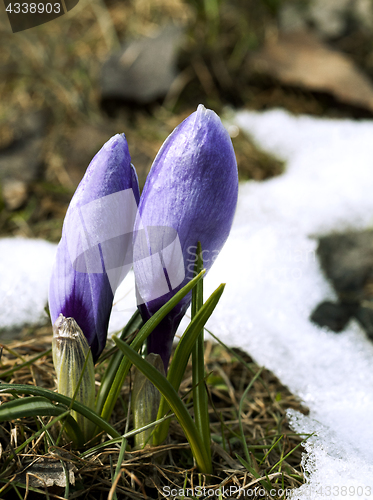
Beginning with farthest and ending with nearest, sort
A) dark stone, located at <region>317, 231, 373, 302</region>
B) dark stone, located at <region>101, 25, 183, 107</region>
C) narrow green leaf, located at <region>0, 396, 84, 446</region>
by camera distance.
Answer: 1. dark stone, located at <region>101, 25, 183, 107</region>
2. dark stone, located at <region>317, 231, 373, 302</region>
3. narrow green leaf, located at <region>0, 396, 84, 446</region>

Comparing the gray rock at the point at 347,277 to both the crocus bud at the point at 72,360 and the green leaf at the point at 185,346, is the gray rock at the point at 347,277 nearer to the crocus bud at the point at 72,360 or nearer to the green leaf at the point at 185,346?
the green leaf at the point at 185,346

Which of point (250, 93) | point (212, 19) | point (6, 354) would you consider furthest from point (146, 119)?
point (6, 354)

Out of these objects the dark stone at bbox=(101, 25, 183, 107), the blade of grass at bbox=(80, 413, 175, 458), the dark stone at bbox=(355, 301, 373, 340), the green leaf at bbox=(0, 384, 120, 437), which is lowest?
the dark stone at bbox=(355, 301, 373, 340)

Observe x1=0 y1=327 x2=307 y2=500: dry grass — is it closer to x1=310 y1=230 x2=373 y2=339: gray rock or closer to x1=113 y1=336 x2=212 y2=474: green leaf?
x1=113 y1=336 x2=212 y2=474: green leaf

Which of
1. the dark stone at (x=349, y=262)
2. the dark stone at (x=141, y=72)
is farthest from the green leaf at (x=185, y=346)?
the dark stone at (x=141, y=72)

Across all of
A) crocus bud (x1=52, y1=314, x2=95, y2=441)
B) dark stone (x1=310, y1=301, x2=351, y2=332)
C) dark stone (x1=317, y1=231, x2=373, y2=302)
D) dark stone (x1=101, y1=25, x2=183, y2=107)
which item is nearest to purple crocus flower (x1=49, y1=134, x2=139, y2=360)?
crocus bud (x1=52, y1=314, x2=95, y2=441)

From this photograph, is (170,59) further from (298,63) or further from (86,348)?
(86,348)

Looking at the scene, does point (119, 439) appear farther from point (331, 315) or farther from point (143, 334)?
point (331, 315)
